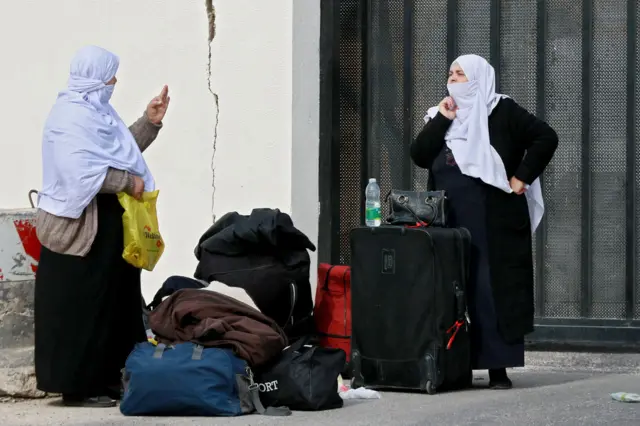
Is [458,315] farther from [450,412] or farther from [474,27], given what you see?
[474,27]

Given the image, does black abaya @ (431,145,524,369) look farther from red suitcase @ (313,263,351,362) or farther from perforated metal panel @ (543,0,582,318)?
perforated metal panel @ (543,0,582,318)

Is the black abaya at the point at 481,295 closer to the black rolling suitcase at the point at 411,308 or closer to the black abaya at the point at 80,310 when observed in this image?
the black rolling suitcase at the point at 411,308

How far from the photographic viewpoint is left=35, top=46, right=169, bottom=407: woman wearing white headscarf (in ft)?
19.3

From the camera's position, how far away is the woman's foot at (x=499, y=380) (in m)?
6.50

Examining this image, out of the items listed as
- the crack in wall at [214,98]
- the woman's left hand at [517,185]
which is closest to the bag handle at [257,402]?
the woman's left hand at [517,185]

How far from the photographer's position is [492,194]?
21.1ft

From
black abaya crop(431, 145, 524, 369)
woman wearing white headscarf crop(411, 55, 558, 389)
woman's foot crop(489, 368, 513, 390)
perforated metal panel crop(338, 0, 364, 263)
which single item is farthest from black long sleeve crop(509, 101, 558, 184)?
perforated metal panel crop(338, 0, 364, 263)

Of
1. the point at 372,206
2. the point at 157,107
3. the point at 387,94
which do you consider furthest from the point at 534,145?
the point at 157,107

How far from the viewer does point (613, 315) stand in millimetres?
7414

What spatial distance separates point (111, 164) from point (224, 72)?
1.81 meters

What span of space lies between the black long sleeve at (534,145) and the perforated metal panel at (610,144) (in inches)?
41.3

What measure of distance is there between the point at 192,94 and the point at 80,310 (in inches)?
80.0

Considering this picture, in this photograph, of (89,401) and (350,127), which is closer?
(89,401)

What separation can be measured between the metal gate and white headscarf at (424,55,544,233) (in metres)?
1.00
